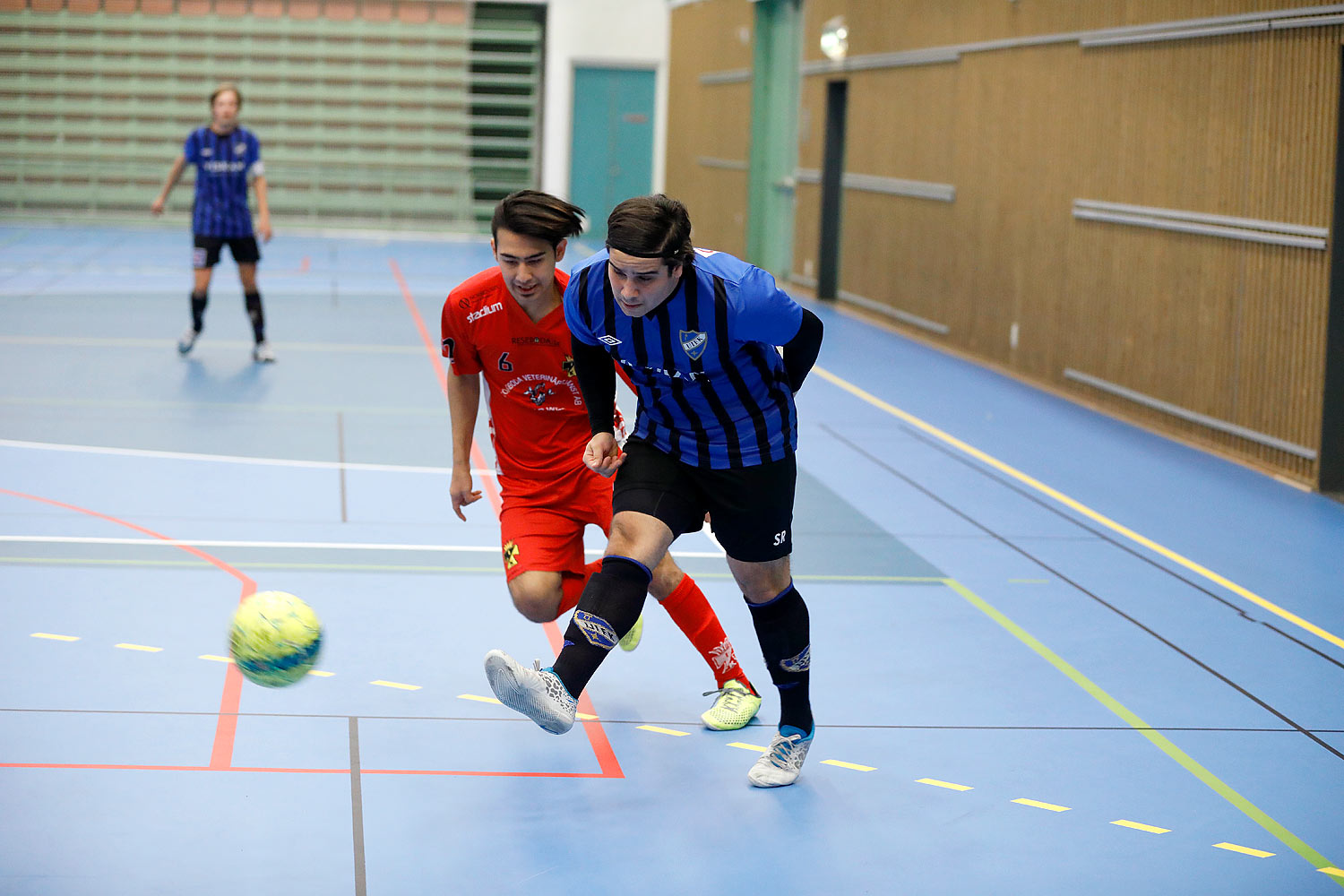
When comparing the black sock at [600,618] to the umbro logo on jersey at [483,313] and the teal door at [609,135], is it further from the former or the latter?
the teal door at [609,135]

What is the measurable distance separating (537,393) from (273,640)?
42.1 inches

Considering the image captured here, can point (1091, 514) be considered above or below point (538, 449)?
below

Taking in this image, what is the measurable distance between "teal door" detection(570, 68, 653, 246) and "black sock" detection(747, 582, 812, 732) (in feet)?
68.2

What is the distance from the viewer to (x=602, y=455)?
371 cm

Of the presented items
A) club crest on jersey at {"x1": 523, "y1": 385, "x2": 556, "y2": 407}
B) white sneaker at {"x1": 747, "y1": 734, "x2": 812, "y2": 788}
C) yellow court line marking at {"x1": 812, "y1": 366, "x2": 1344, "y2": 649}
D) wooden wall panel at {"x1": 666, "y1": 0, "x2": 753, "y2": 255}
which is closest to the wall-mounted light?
wooden wall panel at {"x1": 666, "y1": 0, "x2": 753, "y2": 255}

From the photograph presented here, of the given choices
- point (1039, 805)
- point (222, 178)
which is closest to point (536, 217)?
point (1039, 805)

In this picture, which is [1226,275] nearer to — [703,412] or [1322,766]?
[1322,766]

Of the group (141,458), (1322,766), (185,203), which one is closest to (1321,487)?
(1322,766)

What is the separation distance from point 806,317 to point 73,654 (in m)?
2.71

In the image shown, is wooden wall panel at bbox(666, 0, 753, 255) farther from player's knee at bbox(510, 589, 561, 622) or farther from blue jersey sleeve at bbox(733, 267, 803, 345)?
blue jersey sleeve at bbox(733, 267, 803, 345)

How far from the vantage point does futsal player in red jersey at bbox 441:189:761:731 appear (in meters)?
Result: 4.21

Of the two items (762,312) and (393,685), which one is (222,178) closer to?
(393,685)

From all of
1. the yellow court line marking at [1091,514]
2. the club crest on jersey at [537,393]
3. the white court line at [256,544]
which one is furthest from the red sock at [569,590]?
the yellow court line marking at [1091,514]

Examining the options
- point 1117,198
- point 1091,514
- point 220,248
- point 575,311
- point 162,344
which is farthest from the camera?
point 162,344
